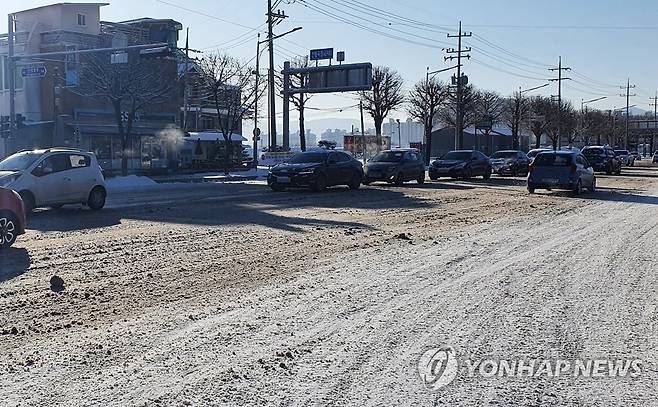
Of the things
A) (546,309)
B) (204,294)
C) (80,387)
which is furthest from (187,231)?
(80,387)

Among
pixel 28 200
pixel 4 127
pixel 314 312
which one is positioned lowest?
pixel 314 312

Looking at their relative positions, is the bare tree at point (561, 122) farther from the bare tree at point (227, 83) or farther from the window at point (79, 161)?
the window at point (79, 161)

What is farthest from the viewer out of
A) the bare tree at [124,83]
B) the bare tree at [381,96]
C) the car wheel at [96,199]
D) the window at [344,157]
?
the bare tree at [381,96]

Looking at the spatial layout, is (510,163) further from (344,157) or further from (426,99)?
(426,99)

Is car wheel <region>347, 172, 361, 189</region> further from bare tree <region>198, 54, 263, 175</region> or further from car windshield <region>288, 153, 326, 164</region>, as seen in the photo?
bare tree <region>198, 54, 263, 175</region>

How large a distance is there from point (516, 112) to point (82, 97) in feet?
194

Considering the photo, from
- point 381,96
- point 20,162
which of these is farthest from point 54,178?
point 381,96

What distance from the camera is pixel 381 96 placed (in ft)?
253

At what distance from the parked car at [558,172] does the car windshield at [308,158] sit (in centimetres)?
753

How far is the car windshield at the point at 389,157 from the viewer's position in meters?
31.3

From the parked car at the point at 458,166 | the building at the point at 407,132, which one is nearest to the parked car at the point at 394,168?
the parked car at the point at 458,166

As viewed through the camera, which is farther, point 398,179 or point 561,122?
point 561,122

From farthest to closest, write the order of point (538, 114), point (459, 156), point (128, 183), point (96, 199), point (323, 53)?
1. point (538, 114)
2. point (323, 53)
3. point (459, 156)
4. point (128, 183)
5. point (96, 199)

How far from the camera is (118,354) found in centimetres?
616
